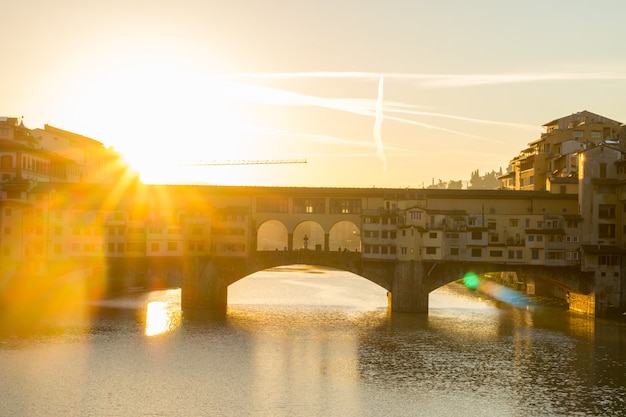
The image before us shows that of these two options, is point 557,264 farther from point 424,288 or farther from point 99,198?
point 99,198

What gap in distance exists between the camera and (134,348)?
214ft

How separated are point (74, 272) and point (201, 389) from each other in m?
55.1

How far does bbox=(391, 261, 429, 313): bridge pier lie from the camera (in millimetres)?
88125

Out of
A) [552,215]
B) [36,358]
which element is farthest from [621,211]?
[36,358]

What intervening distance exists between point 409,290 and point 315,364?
29.7 m

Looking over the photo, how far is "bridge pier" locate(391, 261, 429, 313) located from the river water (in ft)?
7.35

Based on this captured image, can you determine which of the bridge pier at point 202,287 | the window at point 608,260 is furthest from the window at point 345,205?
the window at point 608,260

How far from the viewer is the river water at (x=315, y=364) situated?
4853cm

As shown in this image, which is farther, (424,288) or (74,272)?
(74,272)

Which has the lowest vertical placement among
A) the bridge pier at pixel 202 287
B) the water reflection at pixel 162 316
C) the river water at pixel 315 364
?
the river water at pixel 315 364

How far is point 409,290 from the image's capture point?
88375mm

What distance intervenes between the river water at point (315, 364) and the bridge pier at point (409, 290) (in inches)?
88.2

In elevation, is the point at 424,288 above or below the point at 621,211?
below

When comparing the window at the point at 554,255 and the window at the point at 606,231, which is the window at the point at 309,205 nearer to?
the window at the point at 554,255
